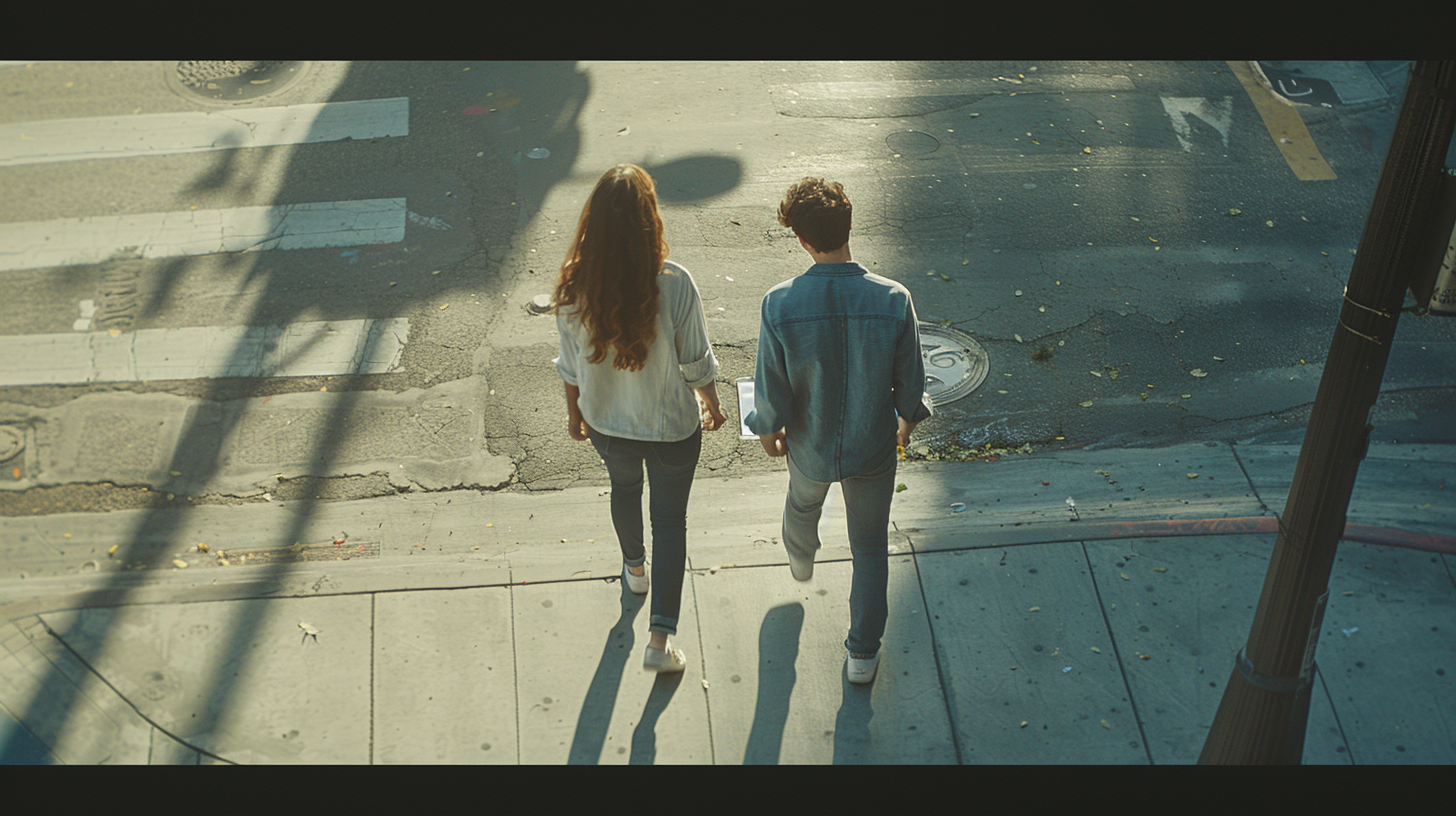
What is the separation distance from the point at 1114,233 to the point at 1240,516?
10.4ft

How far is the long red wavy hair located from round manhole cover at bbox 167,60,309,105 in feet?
24.7

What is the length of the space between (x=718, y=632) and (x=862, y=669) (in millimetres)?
685

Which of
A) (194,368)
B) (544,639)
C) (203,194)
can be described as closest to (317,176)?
(203,194)

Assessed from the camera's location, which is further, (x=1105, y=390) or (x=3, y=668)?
(x=1105, y=390)

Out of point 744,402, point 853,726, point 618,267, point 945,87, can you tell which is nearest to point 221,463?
point 744,402

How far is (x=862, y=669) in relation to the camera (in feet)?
13.4

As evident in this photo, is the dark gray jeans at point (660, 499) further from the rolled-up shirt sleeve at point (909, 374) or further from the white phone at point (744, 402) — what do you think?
the white phone at point (744, 402)

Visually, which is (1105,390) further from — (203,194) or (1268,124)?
(203,194)

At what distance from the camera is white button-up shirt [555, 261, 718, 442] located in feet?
11.3

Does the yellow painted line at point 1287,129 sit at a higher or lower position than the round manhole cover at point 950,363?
higher

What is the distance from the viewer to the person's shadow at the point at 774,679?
394cm

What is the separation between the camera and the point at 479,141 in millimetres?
8742

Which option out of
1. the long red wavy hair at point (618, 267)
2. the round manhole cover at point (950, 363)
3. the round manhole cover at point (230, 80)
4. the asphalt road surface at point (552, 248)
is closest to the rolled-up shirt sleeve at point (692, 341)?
the long red wavy hair at point (618, 267)

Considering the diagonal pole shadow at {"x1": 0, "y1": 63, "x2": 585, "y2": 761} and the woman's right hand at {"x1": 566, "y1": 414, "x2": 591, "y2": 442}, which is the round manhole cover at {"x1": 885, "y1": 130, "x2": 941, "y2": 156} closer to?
the diagonal pole shadow at {"x1": 0, "y1": 63, "x2": 585, "y2": 761}
